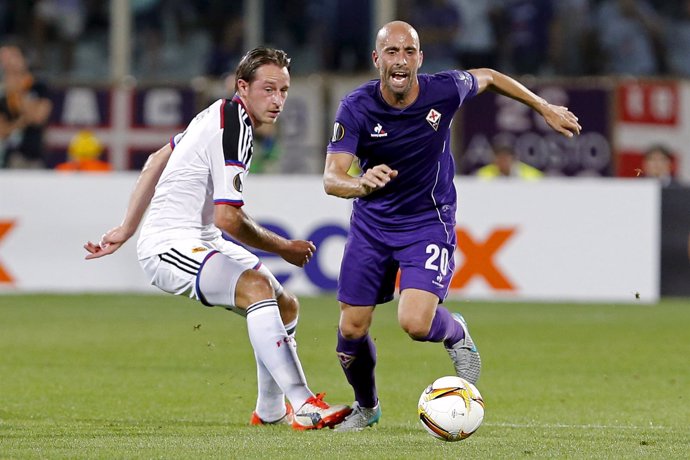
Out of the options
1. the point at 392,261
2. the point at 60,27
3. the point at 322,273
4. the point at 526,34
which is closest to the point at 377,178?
the point at 392,261

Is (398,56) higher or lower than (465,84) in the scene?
higher

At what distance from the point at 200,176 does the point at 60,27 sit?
15351 mm

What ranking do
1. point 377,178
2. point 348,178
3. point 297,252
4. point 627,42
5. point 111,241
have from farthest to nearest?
point 627,42 < point 111,241 < point 297,252 < point 348,178 < point 377,178

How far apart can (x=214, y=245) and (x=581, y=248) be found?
875cm

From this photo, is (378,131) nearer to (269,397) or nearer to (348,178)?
(348,178)

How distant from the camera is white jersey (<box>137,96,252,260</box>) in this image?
6.85 m

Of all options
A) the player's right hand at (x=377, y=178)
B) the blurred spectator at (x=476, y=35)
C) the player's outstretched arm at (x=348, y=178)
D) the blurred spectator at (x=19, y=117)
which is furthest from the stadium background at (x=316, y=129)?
the player's right hand at (x=377, y=178)

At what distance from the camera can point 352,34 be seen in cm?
2105

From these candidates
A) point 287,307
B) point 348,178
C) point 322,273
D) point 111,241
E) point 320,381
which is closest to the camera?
point 348,178

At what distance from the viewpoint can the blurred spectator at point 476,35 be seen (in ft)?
66.7

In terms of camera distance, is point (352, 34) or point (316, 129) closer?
point (316, 129)

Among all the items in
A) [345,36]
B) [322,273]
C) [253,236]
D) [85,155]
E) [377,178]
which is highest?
[377,178]

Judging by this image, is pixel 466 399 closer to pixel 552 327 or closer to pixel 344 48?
pixel 552 327

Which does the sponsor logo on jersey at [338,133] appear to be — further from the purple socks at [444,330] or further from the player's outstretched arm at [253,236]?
the purple socks at [444,330]
